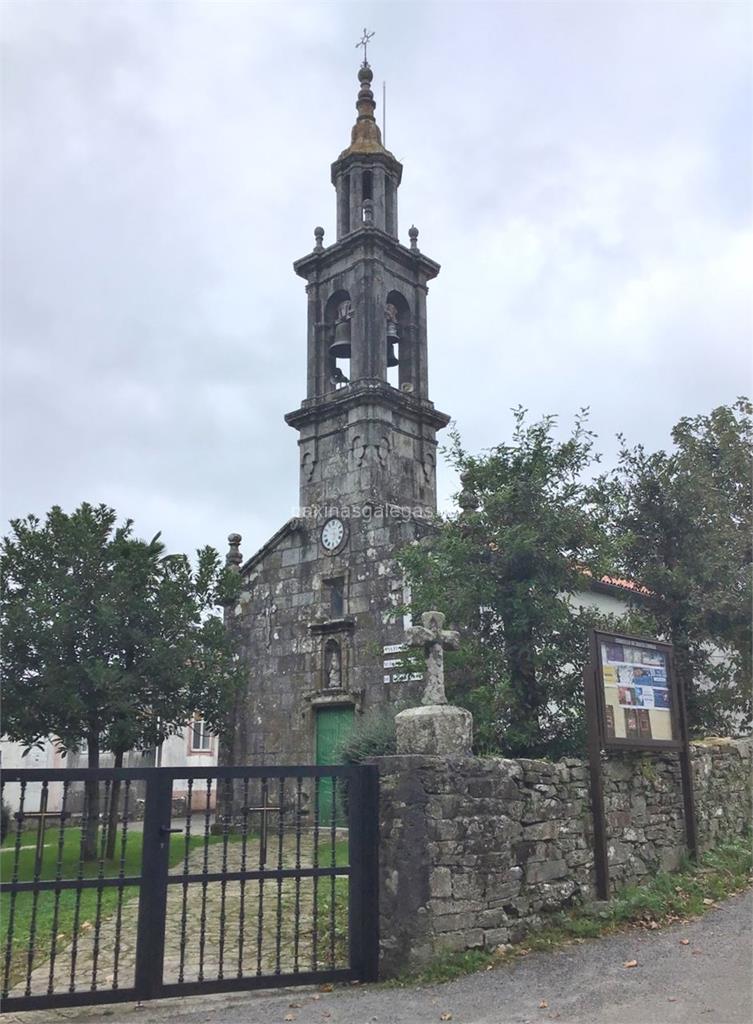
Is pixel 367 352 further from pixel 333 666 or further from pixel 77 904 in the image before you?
pixel 77 904

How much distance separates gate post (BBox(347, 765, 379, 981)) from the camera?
6.32 m

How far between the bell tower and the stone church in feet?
0.11

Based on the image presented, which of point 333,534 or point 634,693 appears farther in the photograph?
point 333,534

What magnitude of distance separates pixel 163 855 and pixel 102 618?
7.15 m

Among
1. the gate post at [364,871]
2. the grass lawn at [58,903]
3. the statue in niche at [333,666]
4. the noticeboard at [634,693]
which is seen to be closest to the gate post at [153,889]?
the grass lawn at [58,903]

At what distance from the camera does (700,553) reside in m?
13.8

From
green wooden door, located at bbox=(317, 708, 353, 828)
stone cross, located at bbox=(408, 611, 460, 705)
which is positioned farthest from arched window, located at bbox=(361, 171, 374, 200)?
stone cross, located at bbox=(408, 611, 460, 705)

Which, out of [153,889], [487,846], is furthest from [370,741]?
[153,889]

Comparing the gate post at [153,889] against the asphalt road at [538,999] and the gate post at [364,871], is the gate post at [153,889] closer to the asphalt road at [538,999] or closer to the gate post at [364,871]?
the asphalt road at [538,999]

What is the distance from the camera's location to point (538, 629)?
1071 centimetres

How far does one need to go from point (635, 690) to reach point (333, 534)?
10.0 meters

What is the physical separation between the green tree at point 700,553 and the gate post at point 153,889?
8.79m

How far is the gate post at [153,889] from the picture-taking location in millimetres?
5660

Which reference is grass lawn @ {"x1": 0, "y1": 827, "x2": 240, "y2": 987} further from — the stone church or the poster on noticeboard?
the poster on noticeboard
